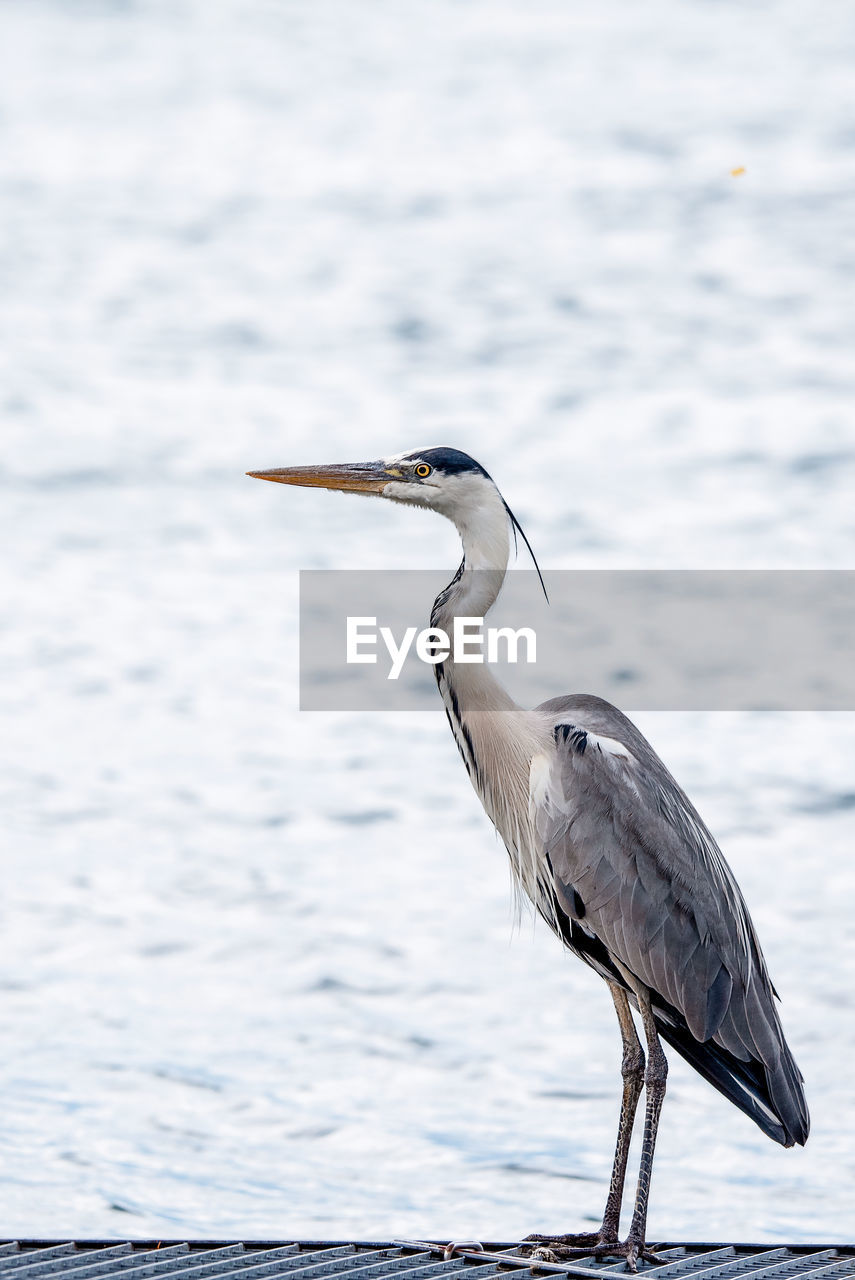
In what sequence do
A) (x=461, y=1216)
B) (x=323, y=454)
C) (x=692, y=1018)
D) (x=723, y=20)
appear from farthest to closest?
(x=723, y=20)
(x=323, y=454)
(x=461, y=1216)
(x=692, y=1018)

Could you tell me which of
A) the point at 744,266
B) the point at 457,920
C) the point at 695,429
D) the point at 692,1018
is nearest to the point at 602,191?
the point at 744,266

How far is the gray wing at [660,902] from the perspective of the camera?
4.07 meters

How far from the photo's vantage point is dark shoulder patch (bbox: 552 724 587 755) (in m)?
4.21

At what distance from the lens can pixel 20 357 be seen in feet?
54.1

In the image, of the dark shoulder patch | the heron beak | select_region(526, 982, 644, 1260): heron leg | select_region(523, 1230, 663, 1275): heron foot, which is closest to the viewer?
select_region(523, 1230, 663, 1275): heron foot

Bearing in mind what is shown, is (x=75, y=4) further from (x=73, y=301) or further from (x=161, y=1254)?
(x=161, y=1254)

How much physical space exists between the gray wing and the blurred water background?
7.06 feet

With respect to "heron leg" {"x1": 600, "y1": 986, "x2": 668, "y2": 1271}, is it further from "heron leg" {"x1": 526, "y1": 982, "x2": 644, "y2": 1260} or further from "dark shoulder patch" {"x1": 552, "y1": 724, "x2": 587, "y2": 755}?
"dark shoulder patch" {"x1": 552, "y1": 724, "x2": 587, "y2": 755}

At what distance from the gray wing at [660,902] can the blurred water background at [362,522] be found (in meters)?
2.15

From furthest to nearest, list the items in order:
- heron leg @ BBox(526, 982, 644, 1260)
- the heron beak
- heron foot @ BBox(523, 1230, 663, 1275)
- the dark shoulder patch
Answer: the heron beak → the dark shoulder patch → heron leg @ BBox(526, 982, 644, 1260) → heron foot @ BBox(523, 1230, 663, 1275)

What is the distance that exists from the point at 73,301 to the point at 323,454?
4.43 metres

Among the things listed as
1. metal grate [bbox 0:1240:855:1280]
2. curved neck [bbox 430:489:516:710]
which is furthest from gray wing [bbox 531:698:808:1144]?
metal grate [bbox 0:1240:855:1280]

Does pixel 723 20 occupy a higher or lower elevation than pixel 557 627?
higher

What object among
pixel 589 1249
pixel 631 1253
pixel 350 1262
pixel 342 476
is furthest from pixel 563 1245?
pixel 342 476
